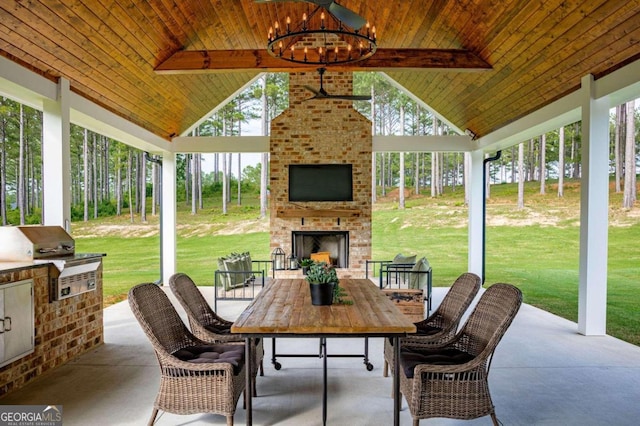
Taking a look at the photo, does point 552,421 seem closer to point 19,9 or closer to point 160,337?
point 160,337

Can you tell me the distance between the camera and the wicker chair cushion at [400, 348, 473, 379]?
8.74 ft

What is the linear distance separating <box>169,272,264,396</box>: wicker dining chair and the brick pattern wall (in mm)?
1252

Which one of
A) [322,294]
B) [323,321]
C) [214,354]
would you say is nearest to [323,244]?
[322,294]

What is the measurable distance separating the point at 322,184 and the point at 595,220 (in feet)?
15.0

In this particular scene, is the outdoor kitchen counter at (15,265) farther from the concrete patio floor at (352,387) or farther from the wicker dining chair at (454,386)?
the wicker dining chair at (454,386)

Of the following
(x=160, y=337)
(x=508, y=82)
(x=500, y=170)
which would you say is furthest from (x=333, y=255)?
(x=500, y=170)

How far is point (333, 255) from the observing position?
841cm

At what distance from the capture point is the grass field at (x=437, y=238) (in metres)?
12.0

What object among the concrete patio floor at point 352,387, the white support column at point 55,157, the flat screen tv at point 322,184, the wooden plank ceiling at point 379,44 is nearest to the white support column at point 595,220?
the concrete patio floor at point 352,387

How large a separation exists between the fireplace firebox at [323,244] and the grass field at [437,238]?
10.2 feet

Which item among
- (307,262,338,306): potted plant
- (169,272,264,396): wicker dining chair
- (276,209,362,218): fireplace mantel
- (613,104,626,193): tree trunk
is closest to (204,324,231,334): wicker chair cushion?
(169,272,264,396): wicker dining chair

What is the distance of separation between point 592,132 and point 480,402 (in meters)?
3.80

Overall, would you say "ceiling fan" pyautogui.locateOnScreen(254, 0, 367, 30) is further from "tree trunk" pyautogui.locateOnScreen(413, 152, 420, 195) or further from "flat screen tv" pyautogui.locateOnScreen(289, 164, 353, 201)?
"tree trunk" pyautogui.locateOnScreen(413, 152, 420, 195)

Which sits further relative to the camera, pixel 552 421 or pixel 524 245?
pixel 524 245
